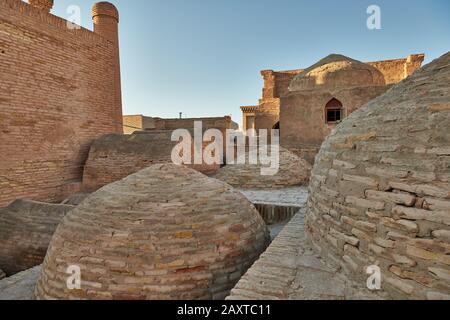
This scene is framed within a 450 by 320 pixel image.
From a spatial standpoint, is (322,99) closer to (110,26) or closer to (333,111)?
(333,111)

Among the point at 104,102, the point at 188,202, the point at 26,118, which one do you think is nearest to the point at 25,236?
the point at 26,118

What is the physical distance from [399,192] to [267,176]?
7263 mm

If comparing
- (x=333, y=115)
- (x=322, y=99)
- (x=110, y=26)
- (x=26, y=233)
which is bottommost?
(x=26, y=233)

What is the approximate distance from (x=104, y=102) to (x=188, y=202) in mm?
9268

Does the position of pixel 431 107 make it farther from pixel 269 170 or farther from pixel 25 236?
pixel 25 236

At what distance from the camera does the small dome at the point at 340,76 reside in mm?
12703

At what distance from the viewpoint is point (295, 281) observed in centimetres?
252

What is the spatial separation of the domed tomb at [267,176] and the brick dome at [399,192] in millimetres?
6282

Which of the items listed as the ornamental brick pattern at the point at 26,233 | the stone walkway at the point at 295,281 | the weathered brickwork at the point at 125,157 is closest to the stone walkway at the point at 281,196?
the weathered brickwork at the point at 125,157

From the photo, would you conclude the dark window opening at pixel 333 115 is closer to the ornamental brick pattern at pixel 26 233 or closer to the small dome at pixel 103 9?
the small dome at pixel 103 9

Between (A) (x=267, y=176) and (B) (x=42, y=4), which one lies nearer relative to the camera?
(A) (x=267, y=176)

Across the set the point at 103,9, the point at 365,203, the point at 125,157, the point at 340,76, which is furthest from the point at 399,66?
the point at 365,203

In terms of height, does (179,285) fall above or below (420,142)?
below

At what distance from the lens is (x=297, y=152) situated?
12617 millimetres
